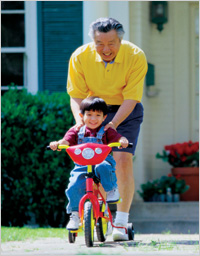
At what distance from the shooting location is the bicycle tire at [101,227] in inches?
157

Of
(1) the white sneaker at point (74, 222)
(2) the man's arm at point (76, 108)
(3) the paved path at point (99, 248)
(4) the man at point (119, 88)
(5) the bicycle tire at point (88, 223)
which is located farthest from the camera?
(4) the man at point (119, 88)

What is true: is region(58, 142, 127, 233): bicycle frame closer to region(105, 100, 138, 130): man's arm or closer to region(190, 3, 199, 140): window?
region(105, 100, 138, 130): man's arm

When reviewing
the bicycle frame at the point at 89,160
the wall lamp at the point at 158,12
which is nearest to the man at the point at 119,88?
the bicycle frame at the point at 89,160

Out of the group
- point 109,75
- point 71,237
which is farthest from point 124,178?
point 109,75

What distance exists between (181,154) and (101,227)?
364cm

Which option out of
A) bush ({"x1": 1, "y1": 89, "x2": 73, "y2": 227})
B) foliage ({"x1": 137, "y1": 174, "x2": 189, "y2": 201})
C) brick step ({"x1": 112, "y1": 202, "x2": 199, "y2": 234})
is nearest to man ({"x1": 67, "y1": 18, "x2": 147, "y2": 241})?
bush ({"x1": 1, "y1": 89, "x2": 73, "y2": 227})

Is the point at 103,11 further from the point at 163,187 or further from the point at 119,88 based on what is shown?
the point at 119,88

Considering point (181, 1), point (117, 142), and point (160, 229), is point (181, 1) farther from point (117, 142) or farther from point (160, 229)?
point (117, 142)

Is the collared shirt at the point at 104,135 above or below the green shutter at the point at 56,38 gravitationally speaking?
below

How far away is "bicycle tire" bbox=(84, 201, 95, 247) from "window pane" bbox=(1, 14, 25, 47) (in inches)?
170

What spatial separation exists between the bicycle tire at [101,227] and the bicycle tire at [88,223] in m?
0.21

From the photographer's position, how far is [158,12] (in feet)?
25.4

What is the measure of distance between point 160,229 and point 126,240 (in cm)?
251

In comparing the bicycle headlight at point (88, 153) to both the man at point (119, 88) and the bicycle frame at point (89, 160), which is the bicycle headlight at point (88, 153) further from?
the man at point (119, 88)
